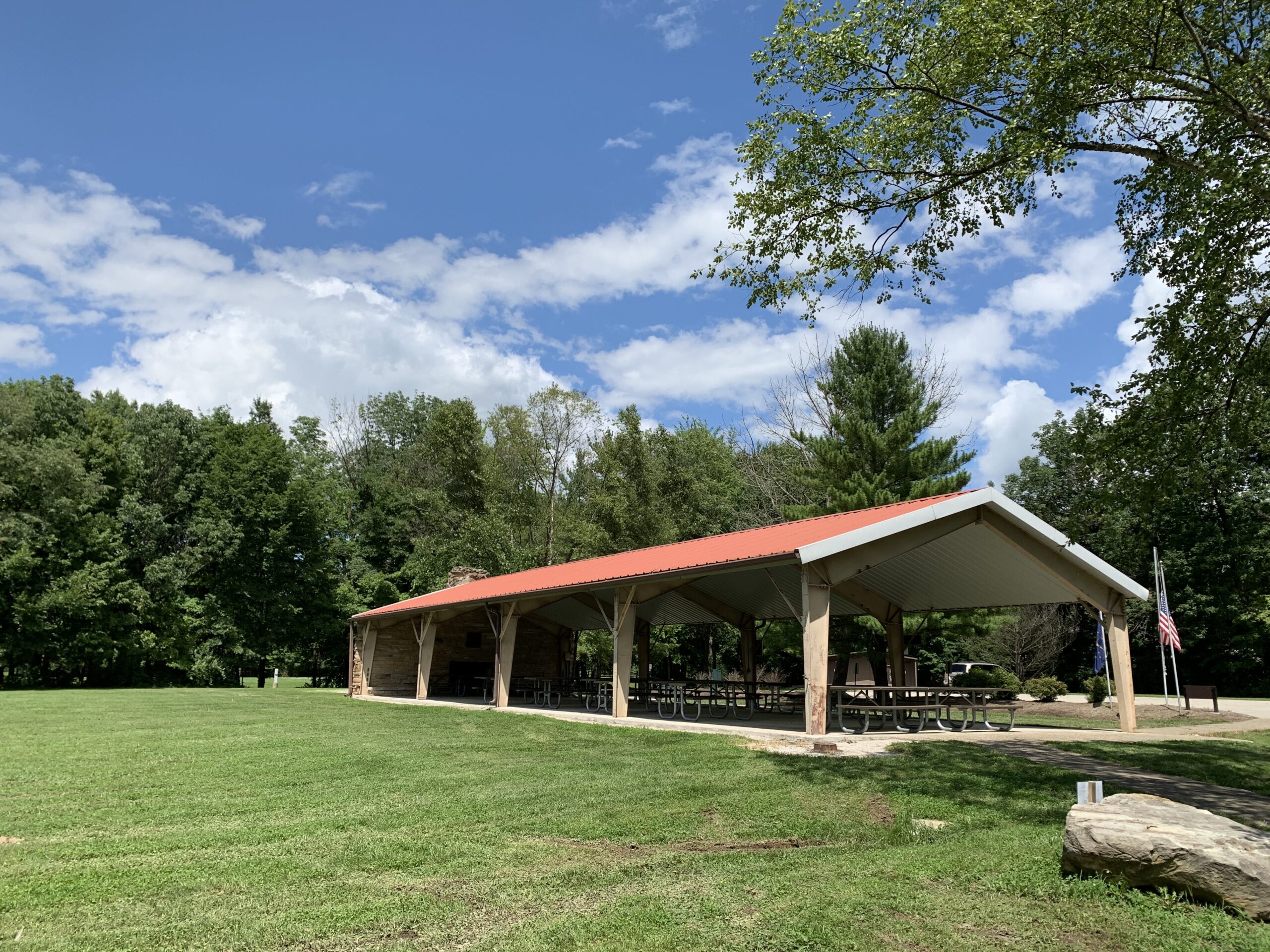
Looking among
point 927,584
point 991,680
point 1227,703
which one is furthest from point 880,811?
point 1227,703

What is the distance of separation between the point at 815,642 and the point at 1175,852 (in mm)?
6857

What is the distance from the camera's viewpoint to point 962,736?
11750mm

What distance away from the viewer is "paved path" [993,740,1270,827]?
21.1ft

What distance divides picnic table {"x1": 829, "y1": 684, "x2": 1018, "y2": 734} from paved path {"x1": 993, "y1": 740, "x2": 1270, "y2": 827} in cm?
203

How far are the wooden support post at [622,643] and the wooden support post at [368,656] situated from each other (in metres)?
14.2

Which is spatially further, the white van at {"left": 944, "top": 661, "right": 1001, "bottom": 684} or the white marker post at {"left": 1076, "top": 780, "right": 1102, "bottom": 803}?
the white van at {"left": 944, "top": 661, "right": 1001, "bottom": 684}

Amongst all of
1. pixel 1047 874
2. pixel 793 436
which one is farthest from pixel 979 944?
pixel 793 436

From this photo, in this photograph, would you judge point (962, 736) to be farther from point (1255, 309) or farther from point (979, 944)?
point (979, 944)

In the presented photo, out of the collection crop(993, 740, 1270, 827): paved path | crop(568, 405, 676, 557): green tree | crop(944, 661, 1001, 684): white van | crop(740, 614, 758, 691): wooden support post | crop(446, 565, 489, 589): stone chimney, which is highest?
crop(568, 405, 676, 557): green tree

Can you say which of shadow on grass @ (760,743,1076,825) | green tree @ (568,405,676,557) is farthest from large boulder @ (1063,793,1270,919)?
green tree @ (568,405,676,557)

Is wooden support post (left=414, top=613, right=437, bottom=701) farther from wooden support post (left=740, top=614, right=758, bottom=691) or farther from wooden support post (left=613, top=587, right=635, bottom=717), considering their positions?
wooden support post (left=613, top=587, right=635, bottom=717)

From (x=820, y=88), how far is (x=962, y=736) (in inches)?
340

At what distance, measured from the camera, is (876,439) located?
81.0 feet

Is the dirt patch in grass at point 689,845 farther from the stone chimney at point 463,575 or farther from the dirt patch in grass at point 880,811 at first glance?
the stone chimney at point 463,575
